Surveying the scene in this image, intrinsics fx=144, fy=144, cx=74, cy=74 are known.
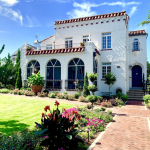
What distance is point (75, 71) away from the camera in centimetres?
1608

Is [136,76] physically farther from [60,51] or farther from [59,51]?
[59,51]

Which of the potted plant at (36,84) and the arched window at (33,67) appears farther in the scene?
the arched window at (33,67)

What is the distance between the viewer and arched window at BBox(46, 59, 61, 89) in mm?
16587

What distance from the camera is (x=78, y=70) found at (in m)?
16.0

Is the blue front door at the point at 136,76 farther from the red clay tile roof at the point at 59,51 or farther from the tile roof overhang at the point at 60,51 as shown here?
the red clay tile roof at the point at 59,51

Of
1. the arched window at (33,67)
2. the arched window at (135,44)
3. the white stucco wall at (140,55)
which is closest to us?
the arched window at (33,67)

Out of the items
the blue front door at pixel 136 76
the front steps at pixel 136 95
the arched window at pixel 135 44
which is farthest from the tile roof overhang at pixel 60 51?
the blue front door at pixel 136 76

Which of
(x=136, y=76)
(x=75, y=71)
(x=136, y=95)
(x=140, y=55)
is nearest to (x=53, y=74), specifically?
(x=75, y=71)

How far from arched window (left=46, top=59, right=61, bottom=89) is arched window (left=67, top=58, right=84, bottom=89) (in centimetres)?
133

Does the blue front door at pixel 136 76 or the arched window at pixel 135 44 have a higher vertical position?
the arched window at pixel 135 44

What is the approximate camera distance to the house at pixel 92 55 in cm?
1583

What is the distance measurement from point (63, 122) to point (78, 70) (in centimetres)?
1211

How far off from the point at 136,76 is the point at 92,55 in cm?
804

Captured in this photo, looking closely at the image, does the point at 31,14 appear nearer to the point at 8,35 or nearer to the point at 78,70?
the point at 8,35
